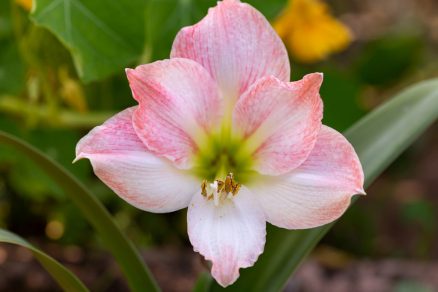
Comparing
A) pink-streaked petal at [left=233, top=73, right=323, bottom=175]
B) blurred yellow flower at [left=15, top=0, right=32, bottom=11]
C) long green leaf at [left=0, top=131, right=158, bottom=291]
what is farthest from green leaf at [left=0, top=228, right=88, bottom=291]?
blurred yellow flower at [left=15, top=0, right=32, bottom=11]

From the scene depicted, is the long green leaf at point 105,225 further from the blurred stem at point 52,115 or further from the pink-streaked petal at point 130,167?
the blurred stem at point 52,115

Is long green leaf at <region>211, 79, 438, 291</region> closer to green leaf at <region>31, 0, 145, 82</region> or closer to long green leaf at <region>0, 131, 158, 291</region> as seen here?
long green leaf at <region>0, 131, 158, 291</region>

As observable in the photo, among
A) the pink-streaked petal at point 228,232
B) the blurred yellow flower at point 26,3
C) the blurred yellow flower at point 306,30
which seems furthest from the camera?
the blurred yellow flower at point 306,30

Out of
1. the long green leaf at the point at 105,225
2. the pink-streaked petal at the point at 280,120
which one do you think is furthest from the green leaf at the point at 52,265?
the pink-streaked petal at the point at 280,120

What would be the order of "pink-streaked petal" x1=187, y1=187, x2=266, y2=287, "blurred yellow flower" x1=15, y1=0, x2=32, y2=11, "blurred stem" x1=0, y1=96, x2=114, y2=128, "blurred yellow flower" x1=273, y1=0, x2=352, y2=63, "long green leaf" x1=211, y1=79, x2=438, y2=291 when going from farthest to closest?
"blurred yellow flower" x1=273, y1=0, x2=352, y2=63
"blurred stem" x1=0, y1=96, x2=114, y2=128
"blurred yellow flower" x1=15, y1=0, x2=32, y2=11
"long green leaf" x1=211, y1=79, x2=438, y2=291
"pink-streaked petal" x1=187, y1=187, x2=266, y2=287

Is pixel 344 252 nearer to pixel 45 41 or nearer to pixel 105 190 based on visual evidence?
pixel 105 190

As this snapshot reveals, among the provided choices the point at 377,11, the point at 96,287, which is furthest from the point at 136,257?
the point at 377,11

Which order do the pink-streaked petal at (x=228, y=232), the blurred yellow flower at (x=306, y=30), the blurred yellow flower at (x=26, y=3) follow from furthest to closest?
the blurred yellow flower at (x=306, y=30), the blurred yellow flower at (x=26, y=3), the pink-streaked petal at (x=228, y=232)
